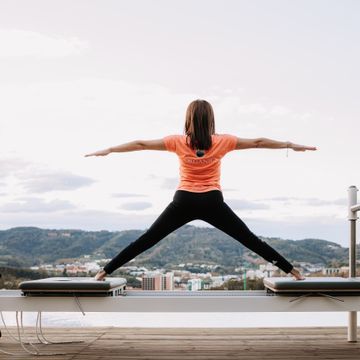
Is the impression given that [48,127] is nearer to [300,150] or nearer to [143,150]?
[143,150]

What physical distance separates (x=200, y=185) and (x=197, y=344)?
1.21 meters

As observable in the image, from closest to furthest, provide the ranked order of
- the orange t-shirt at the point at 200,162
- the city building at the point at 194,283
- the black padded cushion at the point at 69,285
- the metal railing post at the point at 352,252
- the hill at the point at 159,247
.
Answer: the black padded cushion at the point at 69,285
the orange t-shirt at the point at 200,162
the metal railing post at the point at 352,252
the city building at the point at 194,283
the hill at the point at 159,247

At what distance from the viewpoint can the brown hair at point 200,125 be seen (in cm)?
341

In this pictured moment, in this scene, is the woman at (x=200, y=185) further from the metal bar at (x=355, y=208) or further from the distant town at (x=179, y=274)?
the metal bar at (x=355, y=208)

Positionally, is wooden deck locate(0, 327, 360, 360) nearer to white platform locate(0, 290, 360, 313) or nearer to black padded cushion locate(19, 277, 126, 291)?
white platform locate(0, 290, 360, 313)

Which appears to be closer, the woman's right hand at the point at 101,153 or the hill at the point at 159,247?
the woman's right hand at the point at 101,153

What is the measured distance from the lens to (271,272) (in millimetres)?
3996

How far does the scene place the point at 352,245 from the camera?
4.04 metres

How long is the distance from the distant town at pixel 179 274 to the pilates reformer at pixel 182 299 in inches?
16.0

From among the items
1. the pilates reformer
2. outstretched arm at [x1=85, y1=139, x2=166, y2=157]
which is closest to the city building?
the pilates reformer

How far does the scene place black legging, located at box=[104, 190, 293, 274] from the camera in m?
3.31

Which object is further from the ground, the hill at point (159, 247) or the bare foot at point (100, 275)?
the hill at point (159, 247)

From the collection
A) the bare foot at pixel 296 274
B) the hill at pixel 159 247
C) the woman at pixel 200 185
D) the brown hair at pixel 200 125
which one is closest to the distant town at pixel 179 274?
the hill at pixel 159 247

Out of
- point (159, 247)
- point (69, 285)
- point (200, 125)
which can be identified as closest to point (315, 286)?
point (200, 125)
